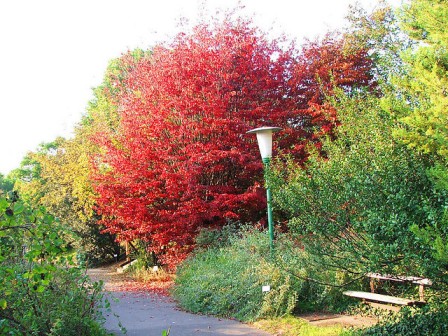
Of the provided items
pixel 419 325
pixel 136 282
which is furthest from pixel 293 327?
pixel 136 282

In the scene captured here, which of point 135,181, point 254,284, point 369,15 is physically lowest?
point 254,284

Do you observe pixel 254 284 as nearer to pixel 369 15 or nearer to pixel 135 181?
pixel 135 181

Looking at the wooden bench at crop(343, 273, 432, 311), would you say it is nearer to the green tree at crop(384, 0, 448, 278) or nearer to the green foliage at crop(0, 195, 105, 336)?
the green tree at crop(384, 0, 448, 278)

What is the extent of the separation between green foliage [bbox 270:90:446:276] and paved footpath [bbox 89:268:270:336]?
6.90ft

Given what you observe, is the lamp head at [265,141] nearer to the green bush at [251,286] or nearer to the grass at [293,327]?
the green bush at [251,286]

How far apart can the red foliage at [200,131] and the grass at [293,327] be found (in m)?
4.63

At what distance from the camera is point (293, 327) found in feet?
24.3

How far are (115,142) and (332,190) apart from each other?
9714 millimetres

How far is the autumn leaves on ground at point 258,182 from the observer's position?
199 inches

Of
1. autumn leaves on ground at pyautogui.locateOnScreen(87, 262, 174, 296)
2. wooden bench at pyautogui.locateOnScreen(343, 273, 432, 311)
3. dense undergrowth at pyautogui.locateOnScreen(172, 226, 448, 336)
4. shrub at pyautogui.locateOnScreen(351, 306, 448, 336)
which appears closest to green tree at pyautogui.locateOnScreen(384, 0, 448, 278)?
shrub at pyautogui.locateOnScreen(351, 306, 448, 336)

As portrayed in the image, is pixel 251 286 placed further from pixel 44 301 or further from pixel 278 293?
pixel 44 301

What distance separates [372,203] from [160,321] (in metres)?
4.64

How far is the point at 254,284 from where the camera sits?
8562mm

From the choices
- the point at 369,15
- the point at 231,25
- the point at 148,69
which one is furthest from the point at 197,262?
the point at 369,15
